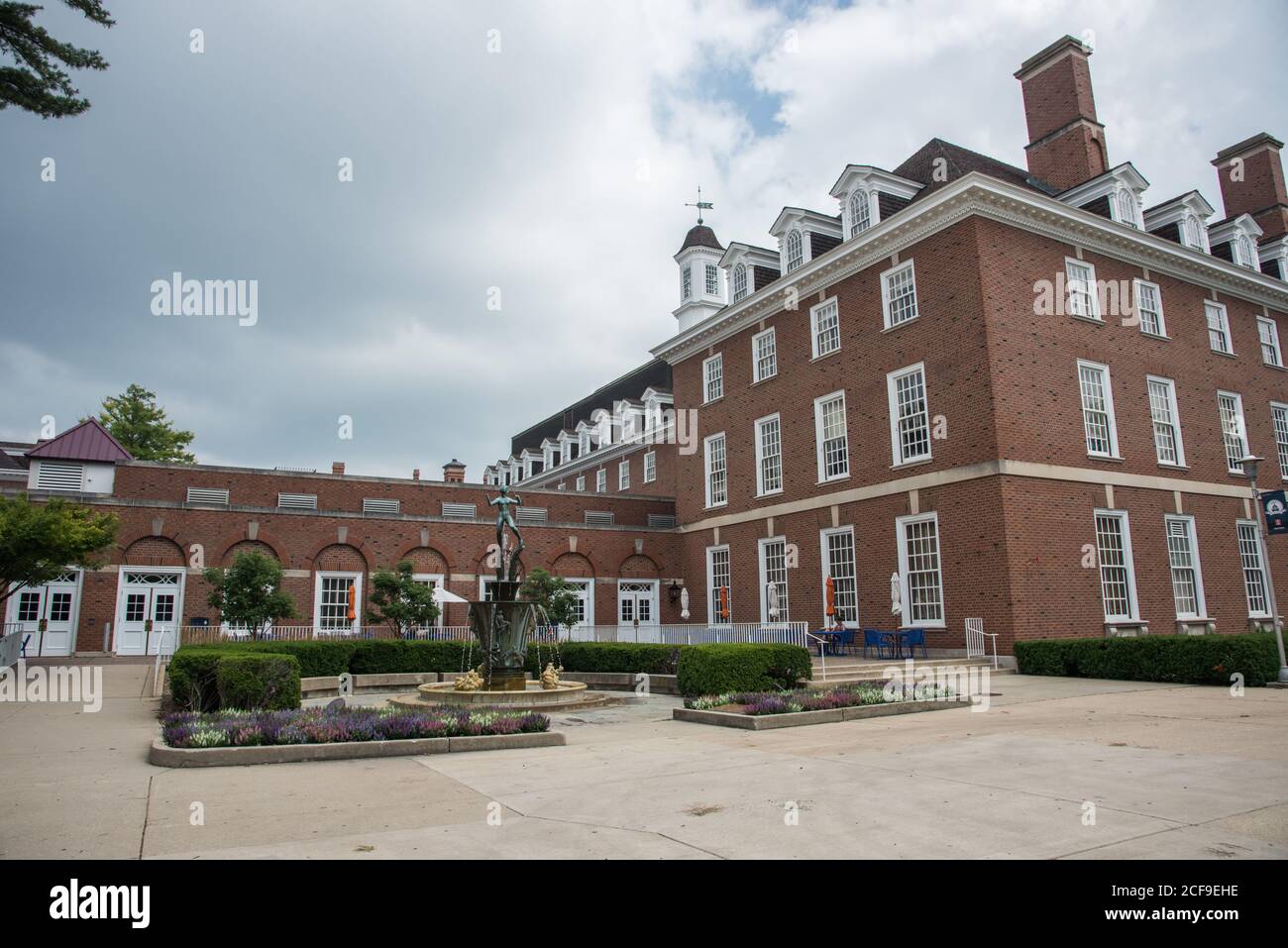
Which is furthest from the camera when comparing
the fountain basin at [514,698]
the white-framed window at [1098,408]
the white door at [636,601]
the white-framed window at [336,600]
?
the white door at [636,601]

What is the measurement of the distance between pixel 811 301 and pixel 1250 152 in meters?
20.8

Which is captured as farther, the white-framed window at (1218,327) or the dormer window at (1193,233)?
the dormer window at (1193,233)

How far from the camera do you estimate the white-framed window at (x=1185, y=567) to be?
79.9 ft

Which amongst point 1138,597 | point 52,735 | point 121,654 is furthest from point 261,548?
point 1138,597

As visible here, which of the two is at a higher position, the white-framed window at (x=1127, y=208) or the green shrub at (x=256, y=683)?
the white-framed window at (x=1127, y=208)

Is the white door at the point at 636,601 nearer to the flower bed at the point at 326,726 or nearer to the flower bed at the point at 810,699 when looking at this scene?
the flower bed at the point at 810,699

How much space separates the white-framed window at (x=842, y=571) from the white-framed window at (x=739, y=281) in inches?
409

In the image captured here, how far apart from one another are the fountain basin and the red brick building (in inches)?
419

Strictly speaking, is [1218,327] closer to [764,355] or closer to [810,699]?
[764,355]

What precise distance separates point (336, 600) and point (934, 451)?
2082cm

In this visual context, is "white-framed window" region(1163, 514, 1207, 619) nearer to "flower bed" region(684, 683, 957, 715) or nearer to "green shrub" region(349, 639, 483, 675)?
"flower bed" region(684, 683, 957, 715)

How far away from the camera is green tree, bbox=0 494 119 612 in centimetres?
1898

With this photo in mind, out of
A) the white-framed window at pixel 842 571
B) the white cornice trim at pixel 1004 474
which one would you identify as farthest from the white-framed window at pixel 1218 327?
the white-framed window at pixel 842 571
